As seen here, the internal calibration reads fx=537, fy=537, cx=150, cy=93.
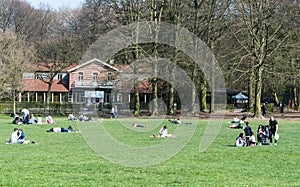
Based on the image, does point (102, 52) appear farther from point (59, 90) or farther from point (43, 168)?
point (43, 168)

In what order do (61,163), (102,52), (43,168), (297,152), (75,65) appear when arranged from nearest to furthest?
1. (43,168)
2. (61,163)
3. (297,152)
4. (102,52)
5. (75,65)

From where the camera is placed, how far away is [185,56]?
179 feet

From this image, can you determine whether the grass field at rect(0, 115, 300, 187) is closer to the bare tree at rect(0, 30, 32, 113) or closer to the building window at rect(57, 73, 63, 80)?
the bare tree at rect(0, 30, 32, 113)

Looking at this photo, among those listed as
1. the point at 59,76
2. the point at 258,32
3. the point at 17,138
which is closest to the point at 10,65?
the point at 59,76

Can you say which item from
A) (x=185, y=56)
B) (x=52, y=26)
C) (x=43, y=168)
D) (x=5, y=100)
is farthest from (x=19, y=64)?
(x=43, y=168)

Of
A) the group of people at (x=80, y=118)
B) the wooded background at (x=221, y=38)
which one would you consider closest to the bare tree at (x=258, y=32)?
the wooded background at (x=221, y=38)

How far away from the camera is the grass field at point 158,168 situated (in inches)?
591

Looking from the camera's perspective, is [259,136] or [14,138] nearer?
[14,138]

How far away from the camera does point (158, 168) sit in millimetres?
17734

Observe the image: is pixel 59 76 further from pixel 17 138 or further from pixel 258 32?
pixel 17 138

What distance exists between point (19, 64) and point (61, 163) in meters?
46.1

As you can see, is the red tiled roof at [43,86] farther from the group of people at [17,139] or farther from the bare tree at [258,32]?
the group of people at [17,139]

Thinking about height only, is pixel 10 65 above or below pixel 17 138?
above

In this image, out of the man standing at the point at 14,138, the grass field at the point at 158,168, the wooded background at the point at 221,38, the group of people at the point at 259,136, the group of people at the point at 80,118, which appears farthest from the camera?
the wooded background at the point at 221,38
